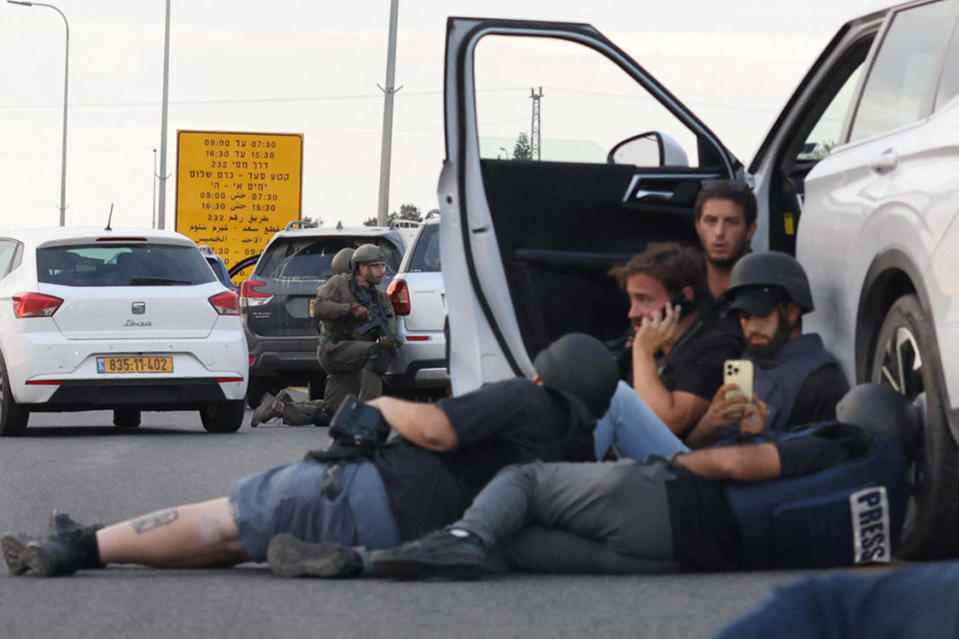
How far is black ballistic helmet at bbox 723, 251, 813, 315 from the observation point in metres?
6.39

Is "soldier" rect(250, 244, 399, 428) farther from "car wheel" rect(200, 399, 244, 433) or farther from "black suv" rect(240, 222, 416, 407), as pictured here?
"black suv" rect(240, 222, 416, 407)

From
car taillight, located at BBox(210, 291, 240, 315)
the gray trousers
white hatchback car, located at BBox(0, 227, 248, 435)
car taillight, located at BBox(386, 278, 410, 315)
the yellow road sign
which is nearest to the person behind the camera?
the gray trousers

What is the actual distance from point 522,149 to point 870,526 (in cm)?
278

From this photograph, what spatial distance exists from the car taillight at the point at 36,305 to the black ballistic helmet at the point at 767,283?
8439 mm

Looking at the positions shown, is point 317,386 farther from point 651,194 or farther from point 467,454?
point 467,454

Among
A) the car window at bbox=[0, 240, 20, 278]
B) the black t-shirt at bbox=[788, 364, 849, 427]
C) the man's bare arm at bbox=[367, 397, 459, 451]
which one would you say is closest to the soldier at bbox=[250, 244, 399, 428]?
the car window at bbox=[0, 240, 20, 278]

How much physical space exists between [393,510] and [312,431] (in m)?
9.94

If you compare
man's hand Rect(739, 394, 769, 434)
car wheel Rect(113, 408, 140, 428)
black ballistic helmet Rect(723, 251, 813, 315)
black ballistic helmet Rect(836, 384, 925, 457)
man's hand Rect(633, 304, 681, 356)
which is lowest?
car wheel Rect(113, 408, 140, 428)

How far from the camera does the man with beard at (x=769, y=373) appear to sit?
6.01 m

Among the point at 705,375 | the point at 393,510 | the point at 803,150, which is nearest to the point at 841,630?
the point at 393,510

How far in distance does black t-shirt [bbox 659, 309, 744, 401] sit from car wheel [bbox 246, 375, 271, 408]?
1183 cm

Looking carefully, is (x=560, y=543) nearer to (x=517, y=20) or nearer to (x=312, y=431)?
(x=517, y=20)

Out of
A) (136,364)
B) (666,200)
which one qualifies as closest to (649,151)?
(666,200)

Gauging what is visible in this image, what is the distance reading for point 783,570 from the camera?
5.61 metres
